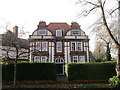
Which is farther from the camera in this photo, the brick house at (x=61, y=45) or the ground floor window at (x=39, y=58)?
the brick house at (x=61, y=45)

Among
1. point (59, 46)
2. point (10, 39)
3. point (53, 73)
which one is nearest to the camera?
point (10, 39)

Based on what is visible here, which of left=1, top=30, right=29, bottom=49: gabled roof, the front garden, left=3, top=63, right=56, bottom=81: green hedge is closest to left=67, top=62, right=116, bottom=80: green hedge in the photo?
the front garden

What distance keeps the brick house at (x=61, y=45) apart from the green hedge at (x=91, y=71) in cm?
932

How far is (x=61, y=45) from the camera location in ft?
104

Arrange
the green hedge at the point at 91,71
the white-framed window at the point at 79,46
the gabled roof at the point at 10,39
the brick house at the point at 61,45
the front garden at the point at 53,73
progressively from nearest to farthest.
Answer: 1. the gabled roof at the point at 10,39
2. the front garden at the point at 53,73
3. the green hedge at the point at 91,71
4. the brick house at the point at 61,45
5. the white-framed window at the point at 79,46

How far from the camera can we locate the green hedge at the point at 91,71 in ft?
68.6

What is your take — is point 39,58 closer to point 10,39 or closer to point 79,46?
point 79,46

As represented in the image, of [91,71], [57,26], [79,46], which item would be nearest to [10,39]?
[91,71]

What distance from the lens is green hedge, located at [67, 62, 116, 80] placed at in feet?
68.6

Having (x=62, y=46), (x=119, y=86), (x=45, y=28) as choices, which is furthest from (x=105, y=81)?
(x=45, y=28)

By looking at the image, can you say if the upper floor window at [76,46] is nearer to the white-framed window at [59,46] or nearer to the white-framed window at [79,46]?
the white-framed window at [79,46]

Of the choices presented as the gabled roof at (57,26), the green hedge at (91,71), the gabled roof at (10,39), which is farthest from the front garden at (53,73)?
the gabled roof at (57,26)

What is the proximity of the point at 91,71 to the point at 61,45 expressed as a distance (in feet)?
39.0

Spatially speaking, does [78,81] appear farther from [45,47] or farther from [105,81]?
[45,47]
